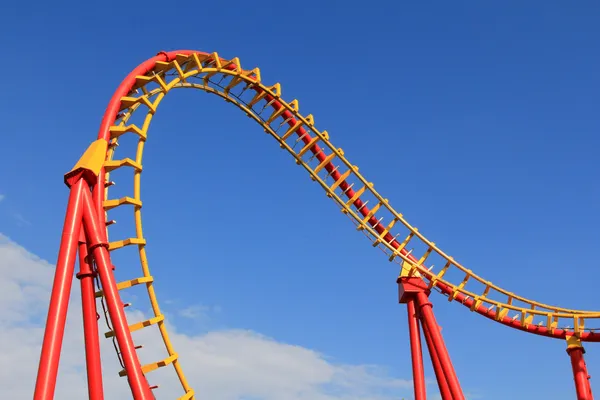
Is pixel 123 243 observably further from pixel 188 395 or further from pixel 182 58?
pixel 182 58

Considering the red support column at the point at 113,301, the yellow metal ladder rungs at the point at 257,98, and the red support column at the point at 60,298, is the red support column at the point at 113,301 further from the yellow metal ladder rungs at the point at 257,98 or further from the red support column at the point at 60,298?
the yellow metal ladder rungs at the point at 257,98

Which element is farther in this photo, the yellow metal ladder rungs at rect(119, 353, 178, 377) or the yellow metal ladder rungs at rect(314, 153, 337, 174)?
the yellow metal ladder rungs at rect(314, 153, 337, 174)

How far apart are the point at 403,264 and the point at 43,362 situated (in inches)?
413

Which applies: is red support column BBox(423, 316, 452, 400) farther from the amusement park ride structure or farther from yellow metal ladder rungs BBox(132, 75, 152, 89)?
yellow metal ladder rungs BBox(132, 75, 152, 89)

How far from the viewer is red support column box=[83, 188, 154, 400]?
9500 mm

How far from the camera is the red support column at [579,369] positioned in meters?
16.3

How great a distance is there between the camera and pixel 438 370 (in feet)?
51.4

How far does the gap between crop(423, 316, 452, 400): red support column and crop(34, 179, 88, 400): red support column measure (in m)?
9.35

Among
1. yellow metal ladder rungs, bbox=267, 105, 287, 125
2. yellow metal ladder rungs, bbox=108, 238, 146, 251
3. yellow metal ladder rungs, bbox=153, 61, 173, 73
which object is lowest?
yellow metal ladder rungs, bbox=108, 238, 146, 251

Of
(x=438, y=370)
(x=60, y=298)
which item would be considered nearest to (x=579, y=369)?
(x=438, y=370)

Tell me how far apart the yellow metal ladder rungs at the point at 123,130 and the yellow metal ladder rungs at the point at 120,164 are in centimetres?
47

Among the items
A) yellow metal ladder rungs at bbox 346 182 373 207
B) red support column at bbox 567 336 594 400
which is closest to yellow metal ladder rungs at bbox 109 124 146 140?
yellow metal ladder rungs at bbox 346 182 373 207

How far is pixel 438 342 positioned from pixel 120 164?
877cm

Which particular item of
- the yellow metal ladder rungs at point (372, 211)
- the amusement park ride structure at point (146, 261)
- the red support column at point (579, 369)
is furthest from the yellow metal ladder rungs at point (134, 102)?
the red support column at point (579, 369)
